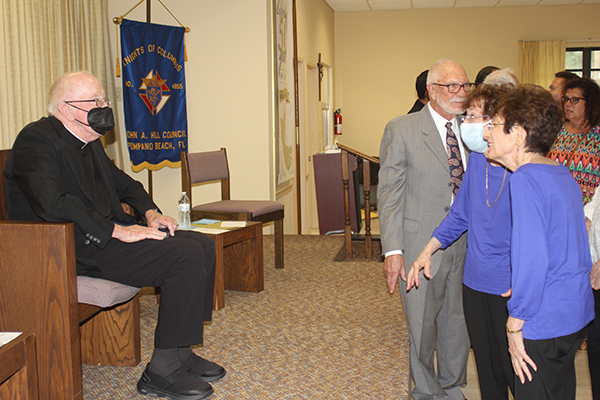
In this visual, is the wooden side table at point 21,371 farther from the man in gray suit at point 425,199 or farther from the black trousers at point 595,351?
the black trousers at point 595,351

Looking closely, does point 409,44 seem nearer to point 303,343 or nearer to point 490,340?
point 303,343

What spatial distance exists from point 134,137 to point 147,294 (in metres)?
1.97

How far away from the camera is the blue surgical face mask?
5.15ft

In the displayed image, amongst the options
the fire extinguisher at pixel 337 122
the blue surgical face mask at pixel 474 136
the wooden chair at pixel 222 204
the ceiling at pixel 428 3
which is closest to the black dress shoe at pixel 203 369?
the blue surgical face mask at pixel 474 136

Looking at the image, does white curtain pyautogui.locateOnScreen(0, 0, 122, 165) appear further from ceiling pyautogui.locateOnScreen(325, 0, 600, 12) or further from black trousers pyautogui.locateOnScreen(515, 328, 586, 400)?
ceiling pyautogui.locateOnScreen(325, 0, 600, 12)

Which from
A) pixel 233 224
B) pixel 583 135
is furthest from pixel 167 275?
pixel 583 135

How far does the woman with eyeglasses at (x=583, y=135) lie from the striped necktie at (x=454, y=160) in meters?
0.88

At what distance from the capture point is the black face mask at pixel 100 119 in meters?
2.26

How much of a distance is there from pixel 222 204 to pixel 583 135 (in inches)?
98.4

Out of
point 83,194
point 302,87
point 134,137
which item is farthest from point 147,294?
point 302,87

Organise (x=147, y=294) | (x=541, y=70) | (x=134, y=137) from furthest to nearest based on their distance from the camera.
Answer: (x=541, y=70) < (x=134, y=137) < (x=147, y=294)

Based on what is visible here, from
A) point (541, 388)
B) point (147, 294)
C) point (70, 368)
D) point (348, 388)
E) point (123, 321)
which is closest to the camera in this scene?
point (541, 388)

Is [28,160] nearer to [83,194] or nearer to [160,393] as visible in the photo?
[83,194]

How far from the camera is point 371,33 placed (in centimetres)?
949
